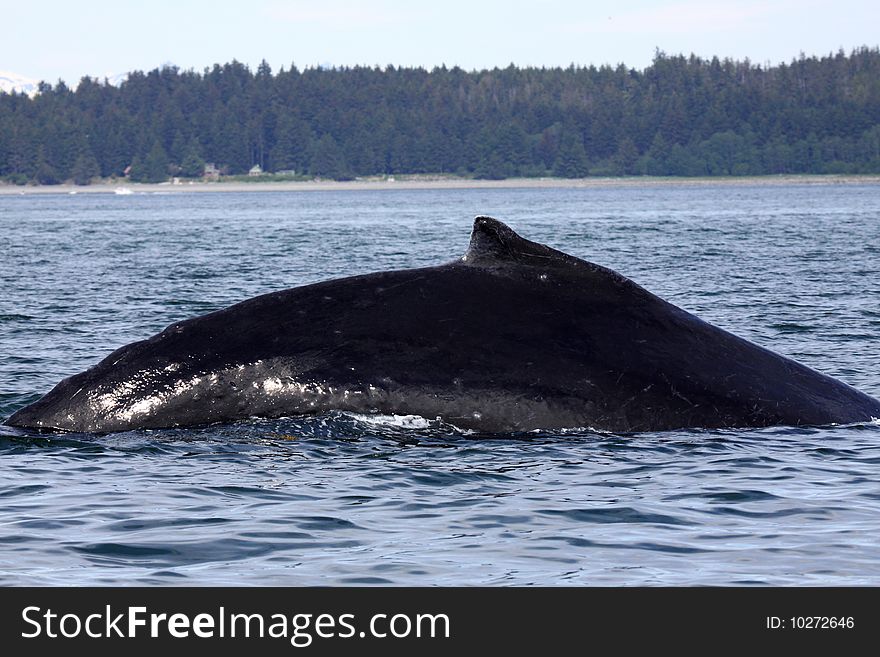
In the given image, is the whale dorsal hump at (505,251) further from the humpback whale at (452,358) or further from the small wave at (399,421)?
the small wave at (399,421)

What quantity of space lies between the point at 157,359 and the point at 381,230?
194 feet

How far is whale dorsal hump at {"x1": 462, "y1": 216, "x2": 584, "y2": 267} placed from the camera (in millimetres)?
9609

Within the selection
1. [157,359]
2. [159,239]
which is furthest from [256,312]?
[159,239]

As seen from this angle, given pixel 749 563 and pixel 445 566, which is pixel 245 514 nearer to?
pixel 445 566

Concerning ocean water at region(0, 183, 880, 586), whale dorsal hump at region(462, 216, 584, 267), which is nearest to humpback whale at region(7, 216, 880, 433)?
whale dorsal hump at region(462, 216, 584, 267)

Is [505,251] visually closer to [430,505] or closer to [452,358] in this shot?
[452,358]

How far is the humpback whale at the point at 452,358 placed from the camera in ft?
31.1

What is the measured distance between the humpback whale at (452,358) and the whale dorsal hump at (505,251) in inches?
0.4

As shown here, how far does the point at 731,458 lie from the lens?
10102 mm

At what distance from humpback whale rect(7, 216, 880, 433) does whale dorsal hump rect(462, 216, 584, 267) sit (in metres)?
0.01

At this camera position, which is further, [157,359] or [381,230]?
[381,230]

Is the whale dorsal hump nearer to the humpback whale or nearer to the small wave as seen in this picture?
the humpback whale

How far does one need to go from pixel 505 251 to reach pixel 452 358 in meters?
0.87
